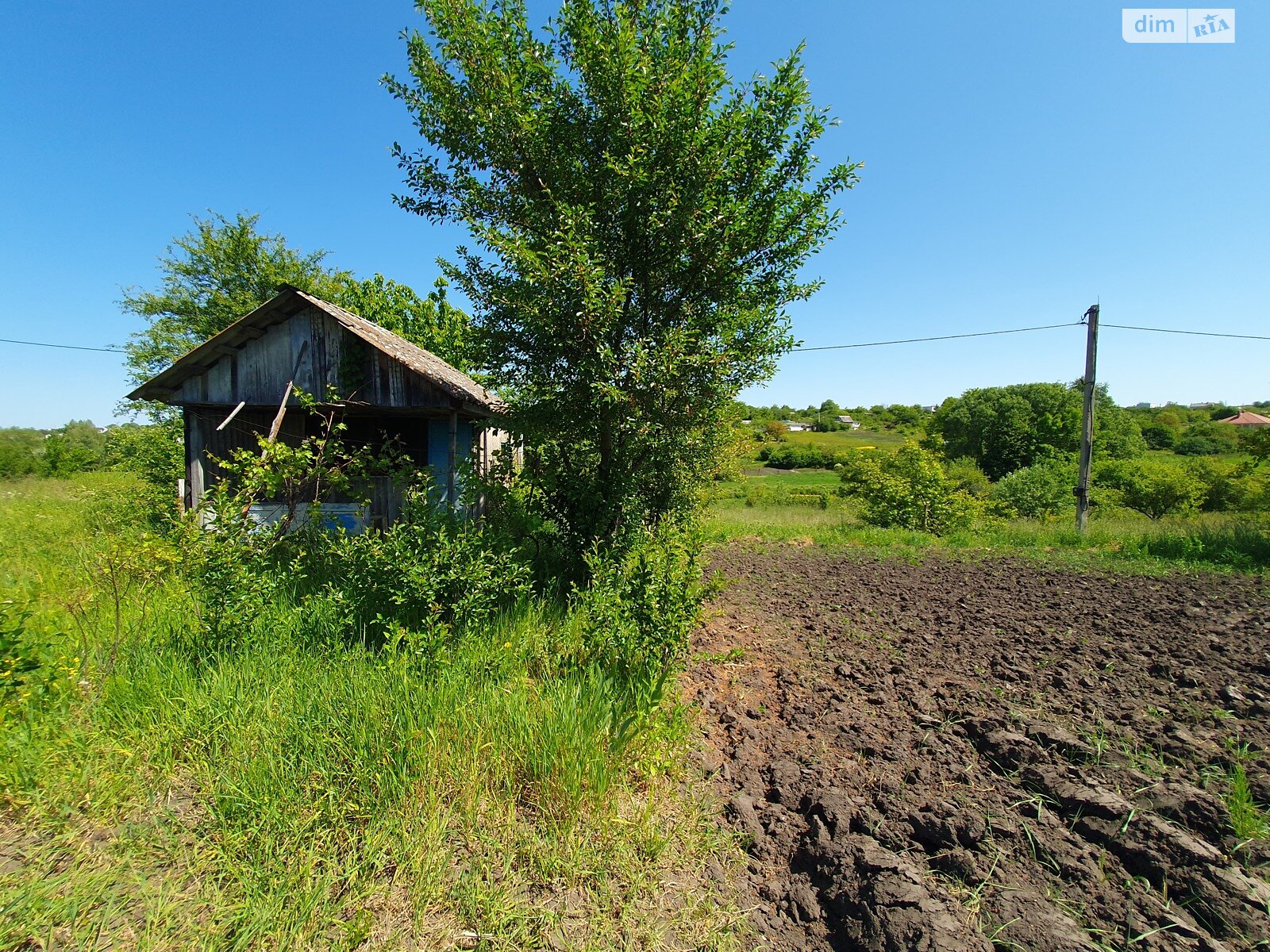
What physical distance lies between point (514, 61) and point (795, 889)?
743cm

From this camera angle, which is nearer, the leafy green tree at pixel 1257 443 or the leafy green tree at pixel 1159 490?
the leafy green tree at pixel 1257 443

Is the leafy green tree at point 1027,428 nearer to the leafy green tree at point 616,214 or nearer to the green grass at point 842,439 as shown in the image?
the green grass at point 842,439

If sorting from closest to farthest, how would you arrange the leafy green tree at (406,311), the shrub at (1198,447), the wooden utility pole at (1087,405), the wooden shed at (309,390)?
the wooden shed at (309,390) → the wooden utility pole at (1087,405) → the leafy green tree at (406,311) → the shrub at (1198,447)

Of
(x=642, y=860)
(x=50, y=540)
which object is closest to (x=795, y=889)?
(x=642, y=860)

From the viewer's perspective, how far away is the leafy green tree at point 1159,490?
2305cm

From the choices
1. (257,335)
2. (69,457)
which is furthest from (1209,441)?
(69,457)

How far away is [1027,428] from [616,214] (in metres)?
54.5

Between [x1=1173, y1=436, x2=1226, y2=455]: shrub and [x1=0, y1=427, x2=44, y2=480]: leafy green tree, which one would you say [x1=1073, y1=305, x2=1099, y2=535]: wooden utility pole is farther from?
[x1=0, y1=427, x2=44, y2=480]: leafy green tree

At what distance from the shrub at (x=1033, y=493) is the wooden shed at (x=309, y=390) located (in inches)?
958

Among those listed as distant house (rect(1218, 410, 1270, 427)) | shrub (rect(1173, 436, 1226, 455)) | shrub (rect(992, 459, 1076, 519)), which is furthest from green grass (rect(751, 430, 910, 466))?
shrub (rect(992, 459, 1076, 519))

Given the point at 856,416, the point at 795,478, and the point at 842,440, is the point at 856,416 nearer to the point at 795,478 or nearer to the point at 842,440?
the point at 842,440

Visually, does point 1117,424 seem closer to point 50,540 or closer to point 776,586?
point 776,586

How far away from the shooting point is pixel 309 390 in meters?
8.64

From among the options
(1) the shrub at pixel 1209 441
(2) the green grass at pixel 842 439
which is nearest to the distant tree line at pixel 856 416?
(2) the green grass at pixel 842 439
